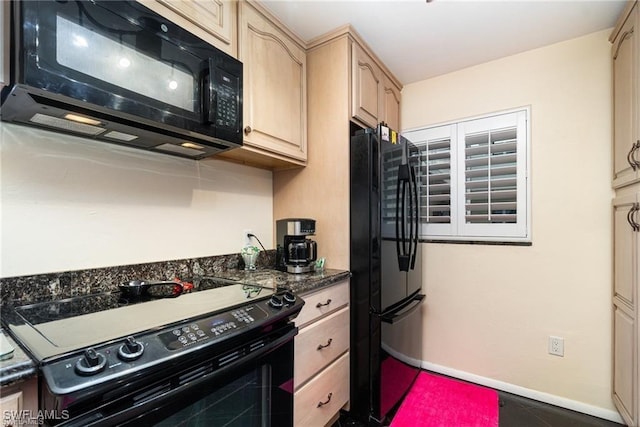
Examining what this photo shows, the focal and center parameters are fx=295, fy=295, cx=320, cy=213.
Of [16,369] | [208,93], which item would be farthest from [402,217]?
[16,369]

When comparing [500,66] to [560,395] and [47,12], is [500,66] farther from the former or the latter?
[47,12]

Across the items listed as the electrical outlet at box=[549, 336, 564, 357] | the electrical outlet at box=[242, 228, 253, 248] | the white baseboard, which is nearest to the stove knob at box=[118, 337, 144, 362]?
the electrical outlet at box=[242, 228, 253, 248]

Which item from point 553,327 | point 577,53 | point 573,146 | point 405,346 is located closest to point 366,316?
point 405,346

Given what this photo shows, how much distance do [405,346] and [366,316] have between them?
19.1 inches

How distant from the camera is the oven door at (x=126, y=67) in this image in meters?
0.79

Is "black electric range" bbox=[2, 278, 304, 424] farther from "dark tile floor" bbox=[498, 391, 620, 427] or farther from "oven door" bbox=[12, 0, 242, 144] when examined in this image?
"dark tile floor" bbox=[498, 391, 620, 427]

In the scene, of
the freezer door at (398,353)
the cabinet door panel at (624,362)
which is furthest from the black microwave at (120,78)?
the cabinet door panel at (624,362)

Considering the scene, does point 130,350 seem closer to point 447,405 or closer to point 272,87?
point 272,87

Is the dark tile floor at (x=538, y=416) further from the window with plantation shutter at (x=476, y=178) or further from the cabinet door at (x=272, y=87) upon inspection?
the cabinet door at (x=272, y=87)

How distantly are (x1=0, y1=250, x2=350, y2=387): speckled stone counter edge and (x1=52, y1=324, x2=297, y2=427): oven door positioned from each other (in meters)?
0.17

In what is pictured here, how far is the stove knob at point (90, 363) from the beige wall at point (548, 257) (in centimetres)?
222

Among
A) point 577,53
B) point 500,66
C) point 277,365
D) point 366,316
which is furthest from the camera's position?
point 500,66

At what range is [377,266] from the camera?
166cm

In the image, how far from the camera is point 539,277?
199cm
